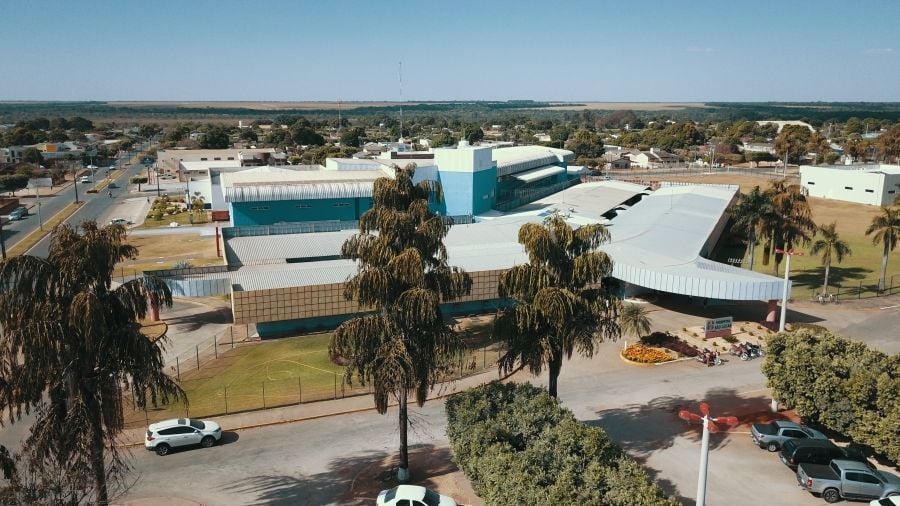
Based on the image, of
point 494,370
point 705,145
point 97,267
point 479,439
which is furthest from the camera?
point 705,145

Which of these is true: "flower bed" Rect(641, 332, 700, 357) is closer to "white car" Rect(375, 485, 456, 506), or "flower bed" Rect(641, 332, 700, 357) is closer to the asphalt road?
"white car" Rect(375, 485, 456, 506)

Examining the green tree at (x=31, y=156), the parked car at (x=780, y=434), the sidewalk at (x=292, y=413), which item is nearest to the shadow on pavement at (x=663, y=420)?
the parked car at (x=780, y=434)

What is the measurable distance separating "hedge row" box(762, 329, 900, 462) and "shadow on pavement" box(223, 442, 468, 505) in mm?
15095

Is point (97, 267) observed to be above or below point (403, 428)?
above

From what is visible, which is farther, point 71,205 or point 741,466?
point 71,205

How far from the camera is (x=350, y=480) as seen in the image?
24.4 m

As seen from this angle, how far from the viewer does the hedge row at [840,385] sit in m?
24.2

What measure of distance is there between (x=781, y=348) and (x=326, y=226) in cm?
4147

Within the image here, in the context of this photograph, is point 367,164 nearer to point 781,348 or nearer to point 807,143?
point 781,348

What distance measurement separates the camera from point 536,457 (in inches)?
738

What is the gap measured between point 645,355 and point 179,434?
24708 mm

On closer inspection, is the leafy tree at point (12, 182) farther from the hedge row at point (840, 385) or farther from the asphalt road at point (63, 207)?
the hedge row at point (840, 385)

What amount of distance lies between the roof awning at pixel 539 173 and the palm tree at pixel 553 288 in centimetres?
5678

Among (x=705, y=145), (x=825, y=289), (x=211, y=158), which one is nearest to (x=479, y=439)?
(x=825, y=289)
